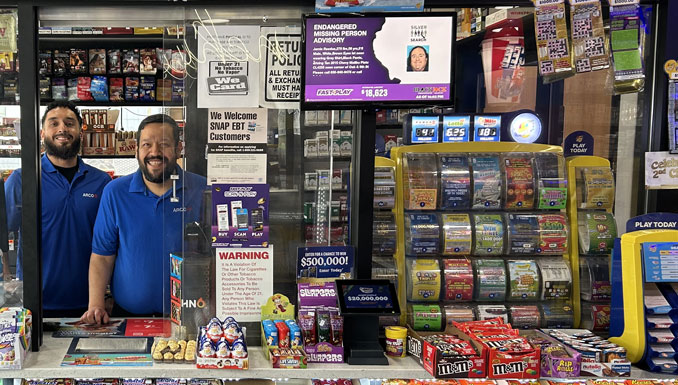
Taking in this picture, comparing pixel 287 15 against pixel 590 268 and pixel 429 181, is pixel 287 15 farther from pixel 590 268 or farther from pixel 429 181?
pixel 590 268

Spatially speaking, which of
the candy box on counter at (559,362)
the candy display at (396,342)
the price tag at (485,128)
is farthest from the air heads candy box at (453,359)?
the price tag at (485,128)

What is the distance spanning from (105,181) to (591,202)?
10.1 feet

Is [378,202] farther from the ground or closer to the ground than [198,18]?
closer to the ground

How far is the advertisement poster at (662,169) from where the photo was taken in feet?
9.83

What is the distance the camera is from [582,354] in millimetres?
2533

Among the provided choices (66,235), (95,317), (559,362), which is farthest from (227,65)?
(559,362)

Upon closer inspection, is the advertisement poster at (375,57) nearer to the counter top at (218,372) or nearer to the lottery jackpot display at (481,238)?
the lottery jackpot display at (481,238)

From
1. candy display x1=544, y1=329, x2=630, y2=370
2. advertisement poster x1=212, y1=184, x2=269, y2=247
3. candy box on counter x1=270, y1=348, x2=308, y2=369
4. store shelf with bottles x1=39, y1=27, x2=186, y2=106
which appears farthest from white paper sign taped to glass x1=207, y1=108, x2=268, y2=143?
store shelf with bottles x1=39, y1=27, x2=186, y2=106

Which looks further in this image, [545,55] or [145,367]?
[545,55]

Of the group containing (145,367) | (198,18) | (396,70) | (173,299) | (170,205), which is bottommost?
(145,367)

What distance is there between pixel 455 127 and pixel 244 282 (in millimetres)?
1803

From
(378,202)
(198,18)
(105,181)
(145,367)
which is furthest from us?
(105,181)

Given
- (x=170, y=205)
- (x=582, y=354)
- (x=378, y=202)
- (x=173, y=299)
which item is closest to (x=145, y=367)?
(x=173, y=299)

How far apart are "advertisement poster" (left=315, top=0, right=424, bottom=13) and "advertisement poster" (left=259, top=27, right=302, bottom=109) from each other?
0.68 ft
